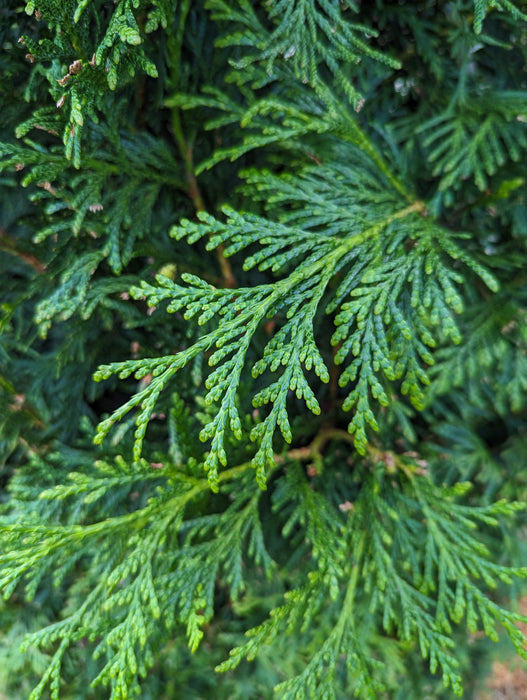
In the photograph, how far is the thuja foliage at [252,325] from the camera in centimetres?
125

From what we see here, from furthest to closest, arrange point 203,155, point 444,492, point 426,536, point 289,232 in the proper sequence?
point 203,155 < point 426,536 < point 444,492 < point 289,232

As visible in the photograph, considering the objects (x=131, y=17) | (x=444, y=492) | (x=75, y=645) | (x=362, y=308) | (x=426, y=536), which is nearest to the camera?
(x=131, y=17)

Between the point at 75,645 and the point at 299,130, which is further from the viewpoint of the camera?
the point at 75,645

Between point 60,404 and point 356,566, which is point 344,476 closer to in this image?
point 356,566

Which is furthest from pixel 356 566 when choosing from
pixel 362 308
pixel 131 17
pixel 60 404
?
pixel 131 17

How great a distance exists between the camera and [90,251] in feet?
5.18

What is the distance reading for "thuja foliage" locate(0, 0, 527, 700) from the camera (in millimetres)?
1251

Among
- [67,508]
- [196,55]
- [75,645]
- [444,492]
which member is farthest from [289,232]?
[75,645]

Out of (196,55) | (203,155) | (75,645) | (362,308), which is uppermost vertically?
(196,55)

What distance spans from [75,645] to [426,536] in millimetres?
1422

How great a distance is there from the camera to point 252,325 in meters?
1.22

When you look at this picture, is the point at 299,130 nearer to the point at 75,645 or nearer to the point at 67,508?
the point at 67,508

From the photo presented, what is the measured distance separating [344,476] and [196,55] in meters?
1.45

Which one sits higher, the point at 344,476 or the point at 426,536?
the point at 344,476
